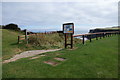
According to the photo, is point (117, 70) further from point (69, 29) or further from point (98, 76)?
point (69, 29)

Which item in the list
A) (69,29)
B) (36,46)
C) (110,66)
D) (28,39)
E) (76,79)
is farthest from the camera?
(28,39)

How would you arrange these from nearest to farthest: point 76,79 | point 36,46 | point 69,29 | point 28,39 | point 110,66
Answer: point 76,79
point 110,66
point 69,29
point 36,46
point 28,39

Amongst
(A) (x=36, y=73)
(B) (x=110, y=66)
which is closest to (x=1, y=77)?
(A) (x=36, y=73)

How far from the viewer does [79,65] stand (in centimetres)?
388

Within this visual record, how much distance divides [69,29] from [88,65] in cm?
455

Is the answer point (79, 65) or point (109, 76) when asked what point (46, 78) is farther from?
point (109, 76)

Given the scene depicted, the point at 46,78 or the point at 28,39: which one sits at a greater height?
the point at 28,39

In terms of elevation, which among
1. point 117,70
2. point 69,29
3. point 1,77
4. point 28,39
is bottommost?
point 1,77

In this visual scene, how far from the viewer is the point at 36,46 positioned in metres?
10.0

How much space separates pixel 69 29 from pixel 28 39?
5779 mm

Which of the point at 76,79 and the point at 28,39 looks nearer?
the point at 76,79

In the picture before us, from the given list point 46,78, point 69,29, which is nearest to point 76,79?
point 46,78

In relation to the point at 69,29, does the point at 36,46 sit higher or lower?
lower

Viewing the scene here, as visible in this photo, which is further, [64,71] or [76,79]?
[64,71]
